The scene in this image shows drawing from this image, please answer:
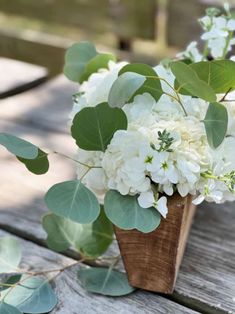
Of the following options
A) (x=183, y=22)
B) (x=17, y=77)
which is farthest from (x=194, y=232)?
(x=183, y=22)

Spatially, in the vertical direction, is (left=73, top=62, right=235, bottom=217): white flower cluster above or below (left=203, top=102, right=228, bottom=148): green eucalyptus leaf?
below

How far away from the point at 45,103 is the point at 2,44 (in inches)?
58.4

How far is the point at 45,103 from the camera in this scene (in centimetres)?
149

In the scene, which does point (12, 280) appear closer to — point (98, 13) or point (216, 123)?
point (216, 123)

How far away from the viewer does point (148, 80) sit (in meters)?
0.69

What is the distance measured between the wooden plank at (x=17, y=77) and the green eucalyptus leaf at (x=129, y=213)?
920 mm

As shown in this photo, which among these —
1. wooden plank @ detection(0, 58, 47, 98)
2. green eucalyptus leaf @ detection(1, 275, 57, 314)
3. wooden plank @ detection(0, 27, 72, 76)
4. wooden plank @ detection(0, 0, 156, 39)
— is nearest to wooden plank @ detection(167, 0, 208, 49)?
wooden plank @ detection(0, 0, 156, 39)

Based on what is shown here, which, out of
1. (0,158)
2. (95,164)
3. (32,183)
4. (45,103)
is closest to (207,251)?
(95,164)

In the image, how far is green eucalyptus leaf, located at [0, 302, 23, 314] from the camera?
0.71 meters

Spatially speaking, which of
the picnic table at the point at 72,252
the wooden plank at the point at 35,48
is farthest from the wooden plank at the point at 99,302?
the wooden plank at the point at 35,48

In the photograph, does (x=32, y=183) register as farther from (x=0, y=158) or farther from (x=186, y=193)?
(x=186, y=193)

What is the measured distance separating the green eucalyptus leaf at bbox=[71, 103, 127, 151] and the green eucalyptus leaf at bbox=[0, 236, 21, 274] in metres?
0.23

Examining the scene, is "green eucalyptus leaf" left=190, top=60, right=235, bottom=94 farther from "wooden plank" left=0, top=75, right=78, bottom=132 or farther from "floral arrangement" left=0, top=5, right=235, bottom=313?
A: "wooden plank" left=0, top=75, right=78, bottom=132

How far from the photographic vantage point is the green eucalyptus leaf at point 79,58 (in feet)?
2.97
